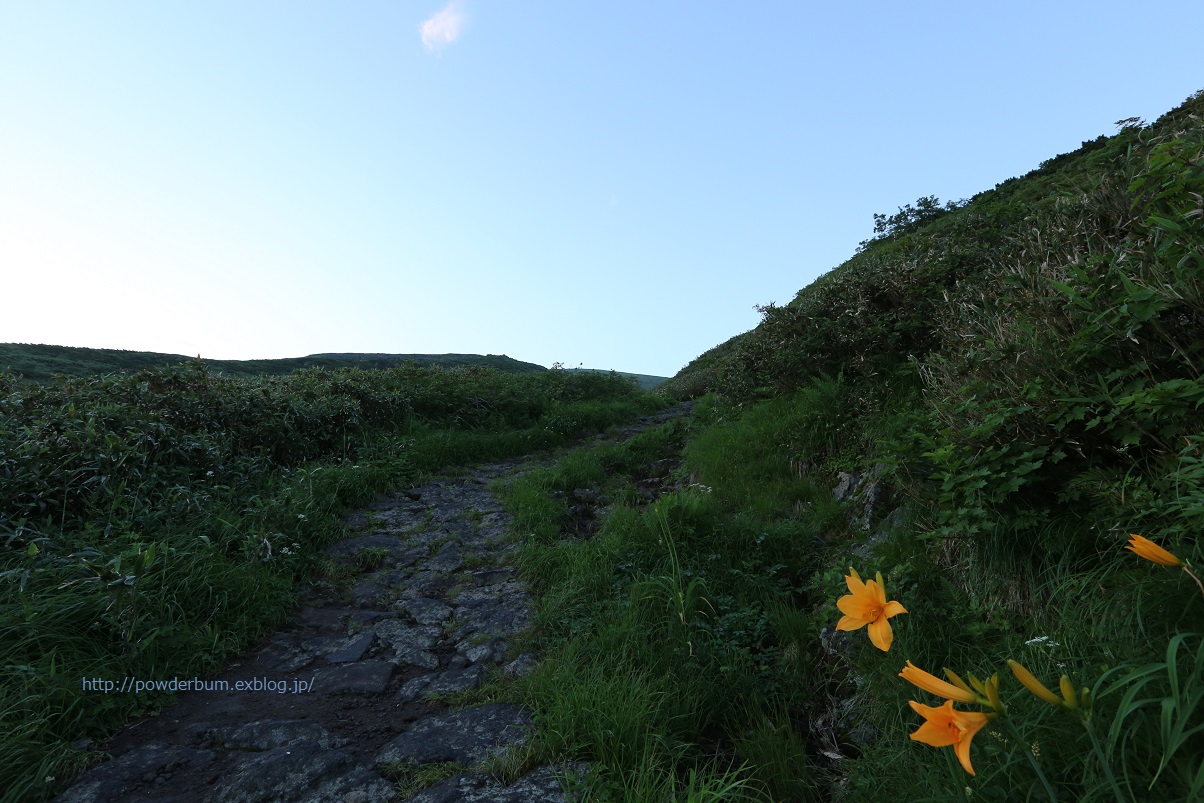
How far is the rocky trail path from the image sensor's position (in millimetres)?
2461

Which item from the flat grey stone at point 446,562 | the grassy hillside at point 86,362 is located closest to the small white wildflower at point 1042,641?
the flat grey stone at point 446,562

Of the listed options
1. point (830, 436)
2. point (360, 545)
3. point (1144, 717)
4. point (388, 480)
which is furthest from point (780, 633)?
point (388, 480)

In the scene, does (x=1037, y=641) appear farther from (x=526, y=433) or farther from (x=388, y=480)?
(x=526, y=433)

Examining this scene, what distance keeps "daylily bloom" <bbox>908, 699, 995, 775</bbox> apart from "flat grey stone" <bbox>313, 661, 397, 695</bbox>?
306 centimetres

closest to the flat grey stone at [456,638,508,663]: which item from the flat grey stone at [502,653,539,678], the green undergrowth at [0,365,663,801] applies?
the flat grey stone at [502,653,539,678]

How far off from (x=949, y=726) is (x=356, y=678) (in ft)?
10.8

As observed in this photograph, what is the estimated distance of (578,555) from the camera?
4508 millimetres

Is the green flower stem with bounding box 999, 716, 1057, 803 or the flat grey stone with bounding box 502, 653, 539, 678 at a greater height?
the green flower stem with bounding box 999, 716, 1057, 803

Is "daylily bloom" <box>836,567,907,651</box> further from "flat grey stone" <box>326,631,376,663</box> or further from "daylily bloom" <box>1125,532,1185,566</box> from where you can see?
"flat grey stone" <box>326,631,376,663</box>

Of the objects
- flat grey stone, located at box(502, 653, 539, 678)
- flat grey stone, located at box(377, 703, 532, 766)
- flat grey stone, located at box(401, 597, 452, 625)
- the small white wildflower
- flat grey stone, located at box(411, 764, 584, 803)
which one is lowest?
flat grey stone, located at box(411, 764, 584, 803)

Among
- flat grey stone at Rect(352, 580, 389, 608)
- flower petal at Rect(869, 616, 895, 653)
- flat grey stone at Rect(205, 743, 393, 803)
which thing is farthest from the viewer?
flat grey stone at Rect(352, 580, 389, 608)

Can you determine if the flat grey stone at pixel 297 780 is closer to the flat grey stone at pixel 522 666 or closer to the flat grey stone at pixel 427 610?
the flat grey stone at pixel 522 666

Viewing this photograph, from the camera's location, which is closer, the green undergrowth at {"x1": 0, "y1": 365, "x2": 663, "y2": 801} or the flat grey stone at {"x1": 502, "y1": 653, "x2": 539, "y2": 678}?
the green undergrowth at {"x1": 0, "y1": 365, "x2": 663, "y2": 801}

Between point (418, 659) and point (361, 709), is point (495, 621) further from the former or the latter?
point (361, 709)
